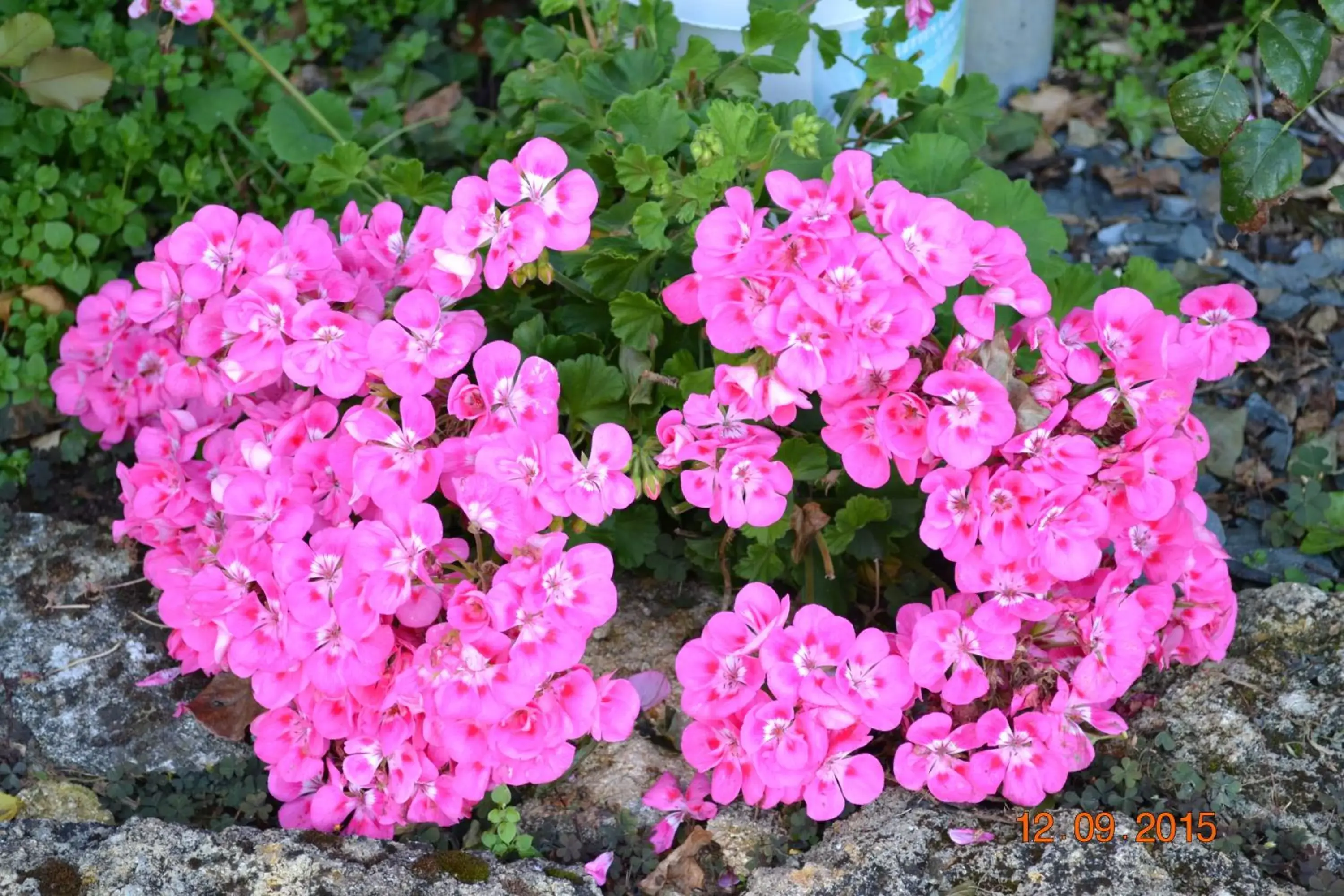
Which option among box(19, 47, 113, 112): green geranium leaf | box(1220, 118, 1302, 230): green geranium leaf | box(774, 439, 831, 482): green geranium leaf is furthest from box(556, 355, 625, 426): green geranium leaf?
box(19, 47, 113, 112): green geranium leaf

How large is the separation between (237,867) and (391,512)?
580mm

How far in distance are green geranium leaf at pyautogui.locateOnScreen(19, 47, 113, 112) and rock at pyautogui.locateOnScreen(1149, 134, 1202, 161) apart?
2.76m

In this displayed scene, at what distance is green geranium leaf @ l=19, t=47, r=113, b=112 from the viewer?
261 centimetres

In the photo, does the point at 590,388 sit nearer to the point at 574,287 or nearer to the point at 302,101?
the point at 574,287

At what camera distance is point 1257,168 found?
1978 millimetres

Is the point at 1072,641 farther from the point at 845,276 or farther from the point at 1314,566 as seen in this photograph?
the point at 1314,566

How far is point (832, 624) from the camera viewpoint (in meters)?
1.89

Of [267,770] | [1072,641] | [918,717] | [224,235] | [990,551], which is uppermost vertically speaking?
[224,235]

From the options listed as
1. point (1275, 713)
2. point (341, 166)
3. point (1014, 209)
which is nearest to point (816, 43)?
point (1014, 209)

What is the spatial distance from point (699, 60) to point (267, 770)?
1.52 m

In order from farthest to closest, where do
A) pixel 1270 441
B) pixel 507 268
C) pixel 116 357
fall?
pixel 1270 441
pixel 116 357
pixel 507 268

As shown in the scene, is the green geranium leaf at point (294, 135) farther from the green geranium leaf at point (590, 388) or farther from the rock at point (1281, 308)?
the rock at point (1281, 308)

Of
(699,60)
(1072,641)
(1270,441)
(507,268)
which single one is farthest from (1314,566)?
(507,268)

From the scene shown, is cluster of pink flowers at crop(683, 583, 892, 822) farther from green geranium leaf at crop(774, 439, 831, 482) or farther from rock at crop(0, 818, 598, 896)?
rock at crop(0, 818, 598, 896)
